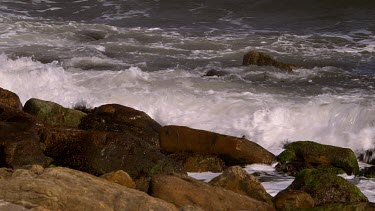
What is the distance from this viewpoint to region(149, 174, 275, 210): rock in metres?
5.96

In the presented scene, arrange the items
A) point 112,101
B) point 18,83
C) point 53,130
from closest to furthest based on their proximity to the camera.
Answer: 1. point 53,130
2. point 112,101
3. point 18,83

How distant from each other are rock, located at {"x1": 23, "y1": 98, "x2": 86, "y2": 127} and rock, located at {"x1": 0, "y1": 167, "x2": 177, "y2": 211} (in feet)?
13.8

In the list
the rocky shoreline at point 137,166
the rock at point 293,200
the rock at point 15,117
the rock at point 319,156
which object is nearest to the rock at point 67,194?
the rocky shoreline at point 137,166

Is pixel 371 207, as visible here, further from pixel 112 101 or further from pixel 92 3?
pixel 92 3

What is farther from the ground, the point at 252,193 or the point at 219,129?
the point at 252,193

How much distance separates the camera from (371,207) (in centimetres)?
623

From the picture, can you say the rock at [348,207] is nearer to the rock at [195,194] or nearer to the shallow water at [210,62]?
the rock at [195,194]

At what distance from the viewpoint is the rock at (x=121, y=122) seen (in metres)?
9.06

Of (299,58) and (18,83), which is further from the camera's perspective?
(299,58)

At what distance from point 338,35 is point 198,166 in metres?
9.71

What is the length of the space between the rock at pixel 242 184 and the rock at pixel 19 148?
1.85 metres

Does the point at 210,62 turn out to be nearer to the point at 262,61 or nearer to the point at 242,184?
the point at 262,61

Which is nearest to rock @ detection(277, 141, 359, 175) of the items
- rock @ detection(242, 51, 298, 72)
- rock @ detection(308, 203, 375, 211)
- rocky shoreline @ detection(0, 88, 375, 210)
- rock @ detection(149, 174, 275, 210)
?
rocky shoreline @ detection(0, 88, 375, 210)

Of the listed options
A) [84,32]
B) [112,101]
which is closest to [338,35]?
[84,32]
